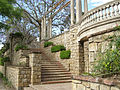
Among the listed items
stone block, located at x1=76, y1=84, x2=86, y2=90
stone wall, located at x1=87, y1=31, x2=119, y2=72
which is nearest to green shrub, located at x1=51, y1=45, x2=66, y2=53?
stone wall, located at x1=87, y1=31, x2=119, y2=72

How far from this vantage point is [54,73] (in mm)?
8945

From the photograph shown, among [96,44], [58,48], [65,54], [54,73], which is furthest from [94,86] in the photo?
[58,48]

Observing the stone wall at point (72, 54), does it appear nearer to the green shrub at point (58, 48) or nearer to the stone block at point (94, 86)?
the green shrub at point (58, 48)

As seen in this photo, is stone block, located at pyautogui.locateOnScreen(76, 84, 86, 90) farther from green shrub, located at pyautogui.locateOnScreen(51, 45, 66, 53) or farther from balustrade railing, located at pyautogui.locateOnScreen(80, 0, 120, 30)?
green shrub, located at pyautogui.locateOnScreen(51, 45, 66, 53)

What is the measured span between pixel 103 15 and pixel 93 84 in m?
3.91

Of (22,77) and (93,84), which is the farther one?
(22,77)

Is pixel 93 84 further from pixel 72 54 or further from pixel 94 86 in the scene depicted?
pixel 72 54

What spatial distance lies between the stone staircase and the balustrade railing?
3.33 metres

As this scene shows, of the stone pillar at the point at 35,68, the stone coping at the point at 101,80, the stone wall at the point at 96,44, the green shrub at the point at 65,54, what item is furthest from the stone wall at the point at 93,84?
the green shrub at the point at 65,54

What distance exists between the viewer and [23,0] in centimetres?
1570

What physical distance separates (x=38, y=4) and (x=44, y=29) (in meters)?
2.85

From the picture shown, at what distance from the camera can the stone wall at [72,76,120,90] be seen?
2.74 m

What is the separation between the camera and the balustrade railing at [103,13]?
5.80 m

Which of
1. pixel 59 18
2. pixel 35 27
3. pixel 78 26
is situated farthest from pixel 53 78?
pixel 59 18
